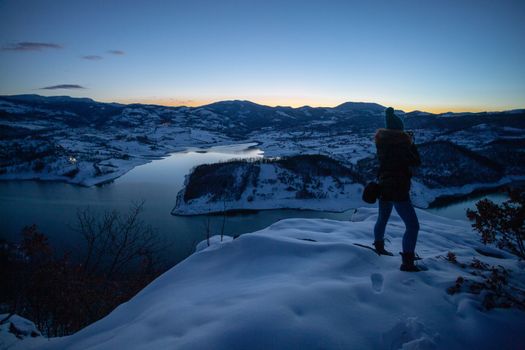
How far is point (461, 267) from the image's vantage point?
174 inches

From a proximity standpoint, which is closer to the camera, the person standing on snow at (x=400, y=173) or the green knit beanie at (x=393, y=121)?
the person standing on snow at (x=400, y=173)

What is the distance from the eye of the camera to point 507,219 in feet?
13.9

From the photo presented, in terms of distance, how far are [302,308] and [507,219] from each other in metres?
3.68

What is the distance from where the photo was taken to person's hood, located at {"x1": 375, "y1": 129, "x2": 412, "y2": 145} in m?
4.35

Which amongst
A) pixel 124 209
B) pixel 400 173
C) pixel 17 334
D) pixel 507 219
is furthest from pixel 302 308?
pixel 124 209

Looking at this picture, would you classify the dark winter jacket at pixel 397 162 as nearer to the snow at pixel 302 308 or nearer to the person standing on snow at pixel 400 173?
the person standing on snow at pixel 400 173

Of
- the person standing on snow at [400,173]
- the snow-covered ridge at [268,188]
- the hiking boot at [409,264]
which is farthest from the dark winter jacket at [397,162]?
the snow-covered ridge at [268,188]

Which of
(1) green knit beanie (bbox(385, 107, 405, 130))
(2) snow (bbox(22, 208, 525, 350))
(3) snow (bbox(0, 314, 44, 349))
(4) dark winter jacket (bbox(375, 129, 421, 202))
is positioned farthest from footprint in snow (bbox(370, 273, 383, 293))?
(3) snow (bbox(0, 314, 44, 349))

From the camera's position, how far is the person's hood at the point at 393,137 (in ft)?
14.3

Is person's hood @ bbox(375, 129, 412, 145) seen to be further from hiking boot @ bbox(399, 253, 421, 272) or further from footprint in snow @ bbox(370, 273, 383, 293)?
footprint in snow @ bbox(370, 273, 383, 293)

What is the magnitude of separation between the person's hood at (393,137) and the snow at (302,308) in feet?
6.34

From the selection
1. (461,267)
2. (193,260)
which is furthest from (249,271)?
(461,267)

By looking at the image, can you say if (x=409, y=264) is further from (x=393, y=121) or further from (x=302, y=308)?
(x=393, y=121)

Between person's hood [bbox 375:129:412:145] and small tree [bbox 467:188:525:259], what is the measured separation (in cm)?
156
